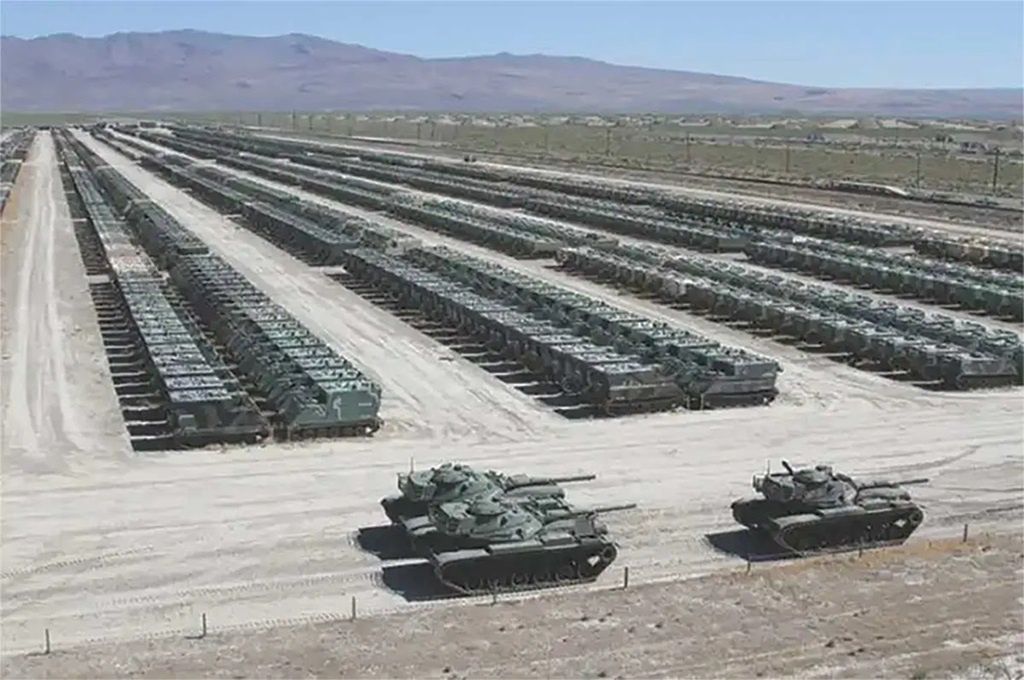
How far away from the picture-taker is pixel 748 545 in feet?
79.4

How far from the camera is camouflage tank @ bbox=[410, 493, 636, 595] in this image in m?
21.6

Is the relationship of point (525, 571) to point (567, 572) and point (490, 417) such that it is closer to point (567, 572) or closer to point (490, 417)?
point (567, 572)

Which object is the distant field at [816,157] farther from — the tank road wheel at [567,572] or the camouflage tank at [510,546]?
the tank road wheel at [567,572]

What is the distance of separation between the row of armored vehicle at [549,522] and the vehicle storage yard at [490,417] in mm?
529

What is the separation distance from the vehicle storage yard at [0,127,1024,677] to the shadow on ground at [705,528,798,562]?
0.11 m

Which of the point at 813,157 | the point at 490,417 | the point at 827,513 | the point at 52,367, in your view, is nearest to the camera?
the point at 827,513

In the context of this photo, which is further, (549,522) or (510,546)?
(549,522)

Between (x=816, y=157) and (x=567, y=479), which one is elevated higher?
(x=816, y=157)

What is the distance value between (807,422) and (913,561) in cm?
1016

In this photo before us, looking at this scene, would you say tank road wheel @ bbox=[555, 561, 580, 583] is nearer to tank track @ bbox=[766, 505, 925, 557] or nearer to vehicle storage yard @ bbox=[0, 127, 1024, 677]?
vehicle storage yard @ bbox=[0, 127, 1024, 677]

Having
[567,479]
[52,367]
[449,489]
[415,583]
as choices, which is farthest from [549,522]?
[52,367]

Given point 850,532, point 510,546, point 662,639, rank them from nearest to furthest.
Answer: point 662,639 → point 510,546 → point 850,532

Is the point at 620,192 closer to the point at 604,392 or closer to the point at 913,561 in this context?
the point at 604,392

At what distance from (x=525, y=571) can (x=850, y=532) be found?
20.3 feet
